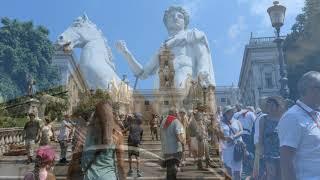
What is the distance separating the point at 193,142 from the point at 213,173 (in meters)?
0.69

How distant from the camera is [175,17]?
41.3 m

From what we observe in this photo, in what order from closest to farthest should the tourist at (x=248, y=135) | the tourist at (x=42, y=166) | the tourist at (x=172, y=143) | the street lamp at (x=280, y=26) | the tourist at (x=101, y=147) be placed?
the tourist at (x=42, y=166) < the tourist at (x=101, y=147) < the tourist at (x=248, y=135) < the tourist at (x=172, y=143) < the street lamp at (x=280, y=26)

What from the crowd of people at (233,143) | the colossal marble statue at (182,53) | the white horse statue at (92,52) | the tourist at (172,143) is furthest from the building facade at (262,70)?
the colossal marble statue at (182,53)

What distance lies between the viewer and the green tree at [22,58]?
61.2 ft

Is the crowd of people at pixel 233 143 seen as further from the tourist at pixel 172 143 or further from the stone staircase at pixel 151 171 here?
the stone staircase at pixel 151 171

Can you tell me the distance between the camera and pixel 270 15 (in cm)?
716

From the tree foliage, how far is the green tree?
1276 cm

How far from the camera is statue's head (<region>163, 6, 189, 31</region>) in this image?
136ft

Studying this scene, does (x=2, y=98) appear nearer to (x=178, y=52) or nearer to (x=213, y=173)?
(x=213, y=173)

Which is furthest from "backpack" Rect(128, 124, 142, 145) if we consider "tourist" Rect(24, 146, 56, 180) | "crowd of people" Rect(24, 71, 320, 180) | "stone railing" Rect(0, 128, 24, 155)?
"stone railing" Rect(0, 128, 24, 155)

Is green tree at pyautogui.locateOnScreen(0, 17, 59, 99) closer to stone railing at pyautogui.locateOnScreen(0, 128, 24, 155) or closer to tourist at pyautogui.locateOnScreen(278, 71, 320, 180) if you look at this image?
stone railing at pyautogui.locateOnScreen(0, 128, 24, 155)

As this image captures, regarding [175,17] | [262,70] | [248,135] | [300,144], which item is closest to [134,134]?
[248,135]

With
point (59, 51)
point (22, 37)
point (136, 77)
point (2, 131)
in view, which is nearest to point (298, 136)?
point (2, 131)

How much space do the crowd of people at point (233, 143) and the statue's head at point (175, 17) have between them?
33.1 metres
